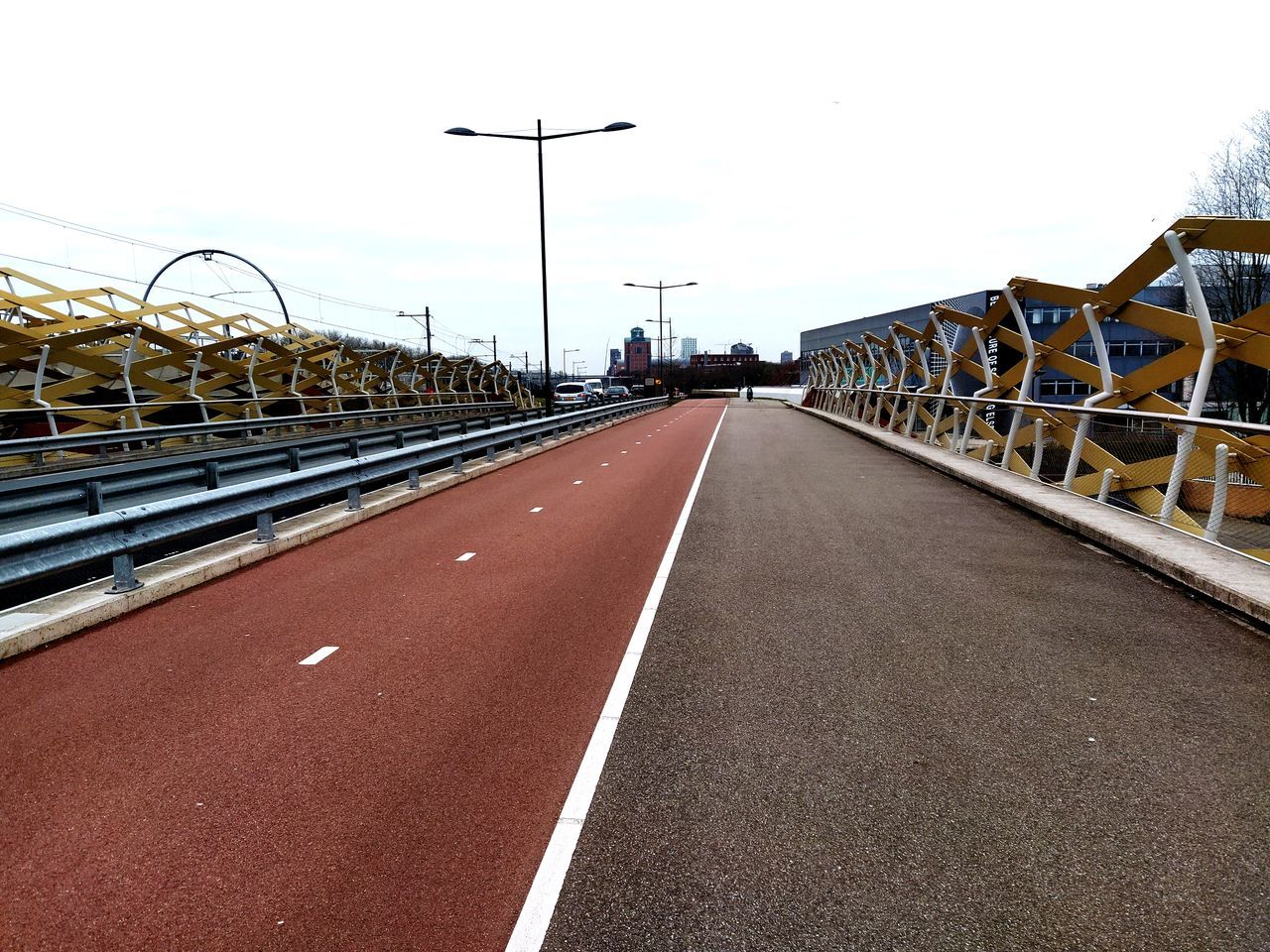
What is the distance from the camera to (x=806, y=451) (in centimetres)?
2102

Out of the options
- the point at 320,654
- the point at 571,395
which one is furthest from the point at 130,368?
the point at 571,395

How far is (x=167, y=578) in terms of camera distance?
6832 mm

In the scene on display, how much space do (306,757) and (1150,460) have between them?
29.0 feet

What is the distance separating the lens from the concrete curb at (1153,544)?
6047mm

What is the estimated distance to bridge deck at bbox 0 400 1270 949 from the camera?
2676 mm

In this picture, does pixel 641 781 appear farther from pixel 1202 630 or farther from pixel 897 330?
pixel 897 330

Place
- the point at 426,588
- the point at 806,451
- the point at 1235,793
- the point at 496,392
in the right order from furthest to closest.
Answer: the point at 496,392, the point at 806,451, the point at 426,588, the point at 1235,793

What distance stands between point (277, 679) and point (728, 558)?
4.52 meters

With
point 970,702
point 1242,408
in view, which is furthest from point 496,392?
point 970,702

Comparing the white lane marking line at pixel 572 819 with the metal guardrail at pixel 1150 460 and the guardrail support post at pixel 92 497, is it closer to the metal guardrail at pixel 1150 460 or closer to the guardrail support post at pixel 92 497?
the metal guardrail at pixel 1150 460

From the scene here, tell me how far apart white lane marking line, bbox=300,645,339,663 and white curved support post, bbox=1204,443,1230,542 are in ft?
24.8

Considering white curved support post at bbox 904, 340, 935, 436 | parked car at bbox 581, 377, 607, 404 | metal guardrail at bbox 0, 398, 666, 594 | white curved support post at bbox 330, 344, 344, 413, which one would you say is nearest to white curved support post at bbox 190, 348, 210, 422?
white curved support post at bbox 330, 344, 344, 413

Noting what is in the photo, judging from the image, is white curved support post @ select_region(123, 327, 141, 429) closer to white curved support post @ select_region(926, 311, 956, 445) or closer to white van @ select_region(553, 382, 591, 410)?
white curved support post @ select_region(926, 311, 956, 445)

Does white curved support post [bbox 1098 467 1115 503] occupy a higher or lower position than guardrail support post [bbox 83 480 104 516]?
lower
